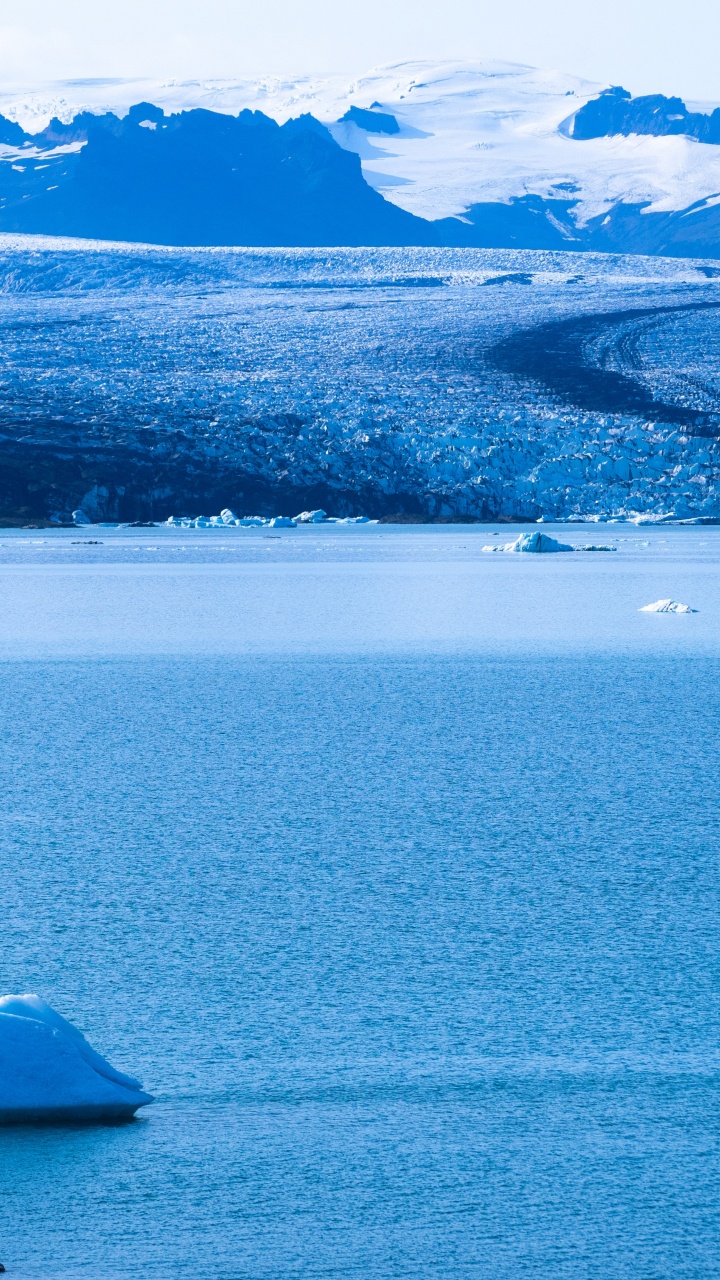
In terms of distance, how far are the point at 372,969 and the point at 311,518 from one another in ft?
88.4

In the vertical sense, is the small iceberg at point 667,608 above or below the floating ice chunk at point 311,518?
below

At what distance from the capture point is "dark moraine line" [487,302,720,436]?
109 feet

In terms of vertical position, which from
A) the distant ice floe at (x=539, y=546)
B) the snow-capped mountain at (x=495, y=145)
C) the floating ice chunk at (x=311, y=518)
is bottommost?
the distant ice floe at (x=539, y=546)

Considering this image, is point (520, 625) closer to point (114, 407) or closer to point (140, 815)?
point (140, 815)

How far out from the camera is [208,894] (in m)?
4.51

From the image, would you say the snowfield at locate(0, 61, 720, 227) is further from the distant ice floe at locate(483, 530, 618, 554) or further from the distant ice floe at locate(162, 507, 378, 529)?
the distant ice floe at locate(483, 530, 618, 554)

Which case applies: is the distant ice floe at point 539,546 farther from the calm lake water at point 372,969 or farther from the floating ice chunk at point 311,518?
the calm lake water at point 372,969

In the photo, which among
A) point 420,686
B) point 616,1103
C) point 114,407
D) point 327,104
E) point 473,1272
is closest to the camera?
point 473,1272

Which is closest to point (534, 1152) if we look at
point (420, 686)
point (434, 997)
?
point (434, 997)

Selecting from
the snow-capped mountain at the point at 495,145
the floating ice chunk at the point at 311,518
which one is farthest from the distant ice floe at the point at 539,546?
the snow-capped mountain at the point at 495,145

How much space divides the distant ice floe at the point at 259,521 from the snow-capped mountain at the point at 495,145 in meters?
59.4

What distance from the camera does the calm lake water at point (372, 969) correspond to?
2566mm

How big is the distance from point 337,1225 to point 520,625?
10535 mm

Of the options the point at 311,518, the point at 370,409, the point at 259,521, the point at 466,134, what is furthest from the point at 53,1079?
the point at 466,134
